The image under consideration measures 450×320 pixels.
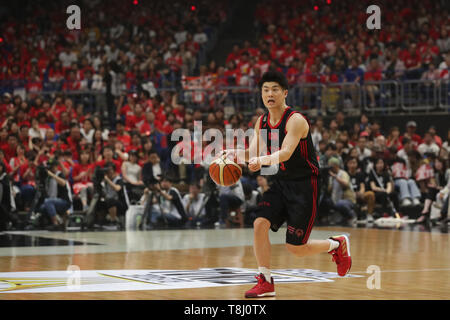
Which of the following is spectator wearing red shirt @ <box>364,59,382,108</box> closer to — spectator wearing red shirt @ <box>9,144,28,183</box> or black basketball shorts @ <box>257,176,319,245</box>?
spectator wearing red shirt @ <box>9,144,28,183</box>

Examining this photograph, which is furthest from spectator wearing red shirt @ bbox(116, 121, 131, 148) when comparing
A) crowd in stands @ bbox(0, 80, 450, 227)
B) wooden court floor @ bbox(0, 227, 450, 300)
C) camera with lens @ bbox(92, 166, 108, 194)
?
wooden court floor @ bbox(0, 227, 450, 300)

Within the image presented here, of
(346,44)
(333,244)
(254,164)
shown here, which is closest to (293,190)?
(254,164)

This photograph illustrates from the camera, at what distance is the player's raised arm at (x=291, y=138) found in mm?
6840

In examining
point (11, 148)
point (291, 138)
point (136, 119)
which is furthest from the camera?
point (136, 119)

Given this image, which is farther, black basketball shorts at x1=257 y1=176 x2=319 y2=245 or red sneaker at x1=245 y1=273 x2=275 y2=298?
black basketball shorts at x1=257 y1=176 x2=319 y2=245

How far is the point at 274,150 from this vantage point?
723 centimetres

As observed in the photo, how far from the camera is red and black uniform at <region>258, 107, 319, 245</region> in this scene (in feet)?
23.4

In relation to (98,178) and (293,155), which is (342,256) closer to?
(293,155)

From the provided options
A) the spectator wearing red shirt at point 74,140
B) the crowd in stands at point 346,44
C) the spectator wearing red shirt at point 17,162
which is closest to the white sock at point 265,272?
the spectator wearing red shirt at point 17,162

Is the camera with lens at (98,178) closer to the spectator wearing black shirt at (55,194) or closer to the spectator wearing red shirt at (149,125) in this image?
the spectator wearing black shirt at (55,194)

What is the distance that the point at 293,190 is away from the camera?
716 centimetres

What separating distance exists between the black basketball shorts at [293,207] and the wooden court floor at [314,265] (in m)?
0.54

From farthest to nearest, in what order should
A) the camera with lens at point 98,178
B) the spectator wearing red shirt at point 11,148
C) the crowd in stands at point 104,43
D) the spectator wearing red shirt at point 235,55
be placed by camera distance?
the spectator wearing red shirt at point 235,55 → the crowd in stands at point 104,43 → the spectator wearing red shirt at point 11,148 → the camera with lens at point 98,178

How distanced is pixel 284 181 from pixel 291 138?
48 centimetres
